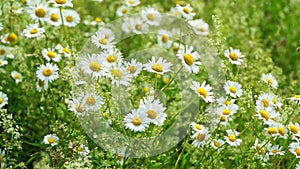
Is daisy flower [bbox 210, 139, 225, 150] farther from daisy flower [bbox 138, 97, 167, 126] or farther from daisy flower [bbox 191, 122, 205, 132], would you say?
daisy flower [bbox 138, 97, 167, 126]

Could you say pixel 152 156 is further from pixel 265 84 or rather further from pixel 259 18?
pixel 259 18

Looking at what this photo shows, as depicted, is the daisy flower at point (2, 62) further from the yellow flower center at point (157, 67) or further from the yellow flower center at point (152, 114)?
the yellow flower center at point (152, 114)

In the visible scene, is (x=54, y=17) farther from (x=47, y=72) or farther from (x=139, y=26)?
(x=139, y=26)

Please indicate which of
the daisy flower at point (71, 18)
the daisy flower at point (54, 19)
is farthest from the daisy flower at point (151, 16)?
the daisy flower at point (54, 19)

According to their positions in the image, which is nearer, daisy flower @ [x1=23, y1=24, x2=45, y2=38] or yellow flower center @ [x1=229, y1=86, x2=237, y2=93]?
yellow flower center @ [x1=229, y1=86, x2=237, y2=93]

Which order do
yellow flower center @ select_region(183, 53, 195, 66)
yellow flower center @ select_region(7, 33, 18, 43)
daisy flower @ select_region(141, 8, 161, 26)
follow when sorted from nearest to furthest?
yellow flower center @ select_region(183, 53, 195, 66), yellow flower center @ select_region(7, 33, 18, 43), daisy flower @ select_region(141, 8, 161, 26)

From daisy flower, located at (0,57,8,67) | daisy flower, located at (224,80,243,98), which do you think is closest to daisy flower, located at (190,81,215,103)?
daisy flower, located at (224,80,243,98)

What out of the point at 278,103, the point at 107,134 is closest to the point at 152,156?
the point at 107,134
